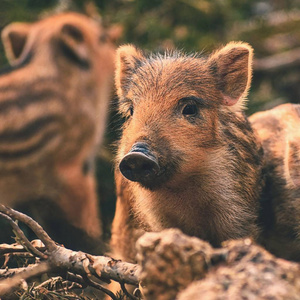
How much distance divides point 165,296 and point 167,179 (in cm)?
87

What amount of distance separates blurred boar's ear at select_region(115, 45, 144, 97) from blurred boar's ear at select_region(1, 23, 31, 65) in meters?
3.13

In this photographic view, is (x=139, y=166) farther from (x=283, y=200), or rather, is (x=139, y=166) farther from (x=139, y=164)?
(x=283, y=200)

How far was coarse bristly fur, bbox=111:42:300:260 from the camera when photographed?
2916mm

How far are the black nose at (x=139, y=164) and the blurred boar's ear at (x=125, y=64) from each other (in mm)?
885

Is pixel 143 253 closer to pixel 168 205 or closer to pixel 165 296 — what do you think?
pixel 165 296

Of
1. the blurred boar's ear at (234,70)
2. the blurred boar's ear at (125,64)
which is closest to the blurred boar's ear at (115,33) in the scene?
the blurred boar's ear at (125,64)

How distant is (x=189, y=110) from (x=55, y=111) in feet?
10.5

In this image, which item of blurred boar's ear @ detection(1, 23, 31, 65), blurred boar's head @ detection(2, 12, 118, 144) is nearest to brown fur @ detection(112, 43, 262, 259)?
blurred boar's head @ detection(2, 12, 118, 144)

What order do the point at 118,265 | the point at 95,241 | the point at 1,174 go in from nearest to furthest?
the point at 118,265
the point at 95,241
the point at 1,174

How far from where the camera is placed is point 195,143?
303 centimetres

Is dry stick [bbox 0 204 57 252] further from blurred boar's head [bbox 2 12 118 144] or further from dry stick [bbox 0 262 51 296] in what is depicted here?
blurred boar's head [bbox 2 12 118 144]

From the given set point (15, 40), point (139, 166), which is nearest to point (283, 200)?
point (139, 166)

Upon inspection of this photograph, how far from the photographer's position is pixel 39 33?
22.3ft

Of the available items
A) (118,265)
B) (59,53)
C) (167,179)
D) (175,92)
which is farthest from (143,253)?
(59,53)
